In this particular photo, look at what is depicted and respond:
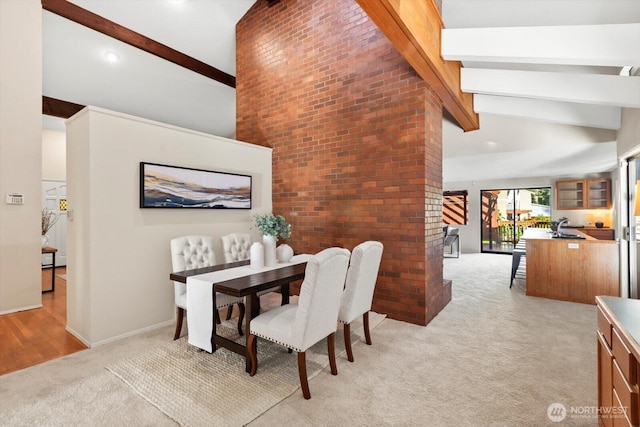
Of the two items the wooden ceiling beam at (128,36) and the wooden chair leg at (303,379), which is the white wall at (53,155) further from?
the wooden chair leg at (303,379)

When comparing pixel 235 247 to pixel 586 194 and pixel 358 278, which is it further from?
pixel 586 194

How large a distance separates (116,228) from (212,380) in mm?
1706

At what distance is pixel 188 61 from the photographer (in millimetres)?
5230

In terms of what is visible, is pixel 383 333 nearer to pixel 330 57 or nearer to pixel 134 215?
pixel 134 215

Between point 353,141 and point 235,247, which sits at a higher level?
point 353,141

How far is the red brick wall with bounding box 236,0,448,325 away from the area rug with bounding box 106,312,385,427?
1251mm

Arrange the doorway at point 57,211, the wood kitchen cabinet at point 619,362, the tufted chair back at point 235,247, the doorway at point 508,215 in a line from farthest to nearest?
the doorway at point 508,215
the doorway at point 57,211
the tufted chair back at point 235,247
the wood kitchen cabinet at point 619,362

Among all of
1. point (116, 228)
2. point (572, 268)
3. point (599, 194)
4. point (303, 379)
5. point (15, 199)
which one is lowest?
point (303, 379)

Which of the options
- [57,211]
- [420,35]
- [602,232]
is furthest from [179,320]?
[602,232]

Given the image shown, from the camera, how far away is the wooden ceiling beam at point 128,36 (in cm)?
402

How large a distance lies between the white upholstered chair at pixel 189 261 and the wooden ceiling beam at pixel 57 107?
4.61 meters

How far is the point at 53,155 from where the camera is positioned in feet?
21.6

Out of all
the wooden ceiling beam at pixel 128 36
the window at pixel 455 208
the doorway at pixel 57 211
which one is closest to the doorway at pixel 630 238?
the window at pixel 455 208

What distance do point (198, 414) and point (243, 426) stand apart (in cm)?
30
